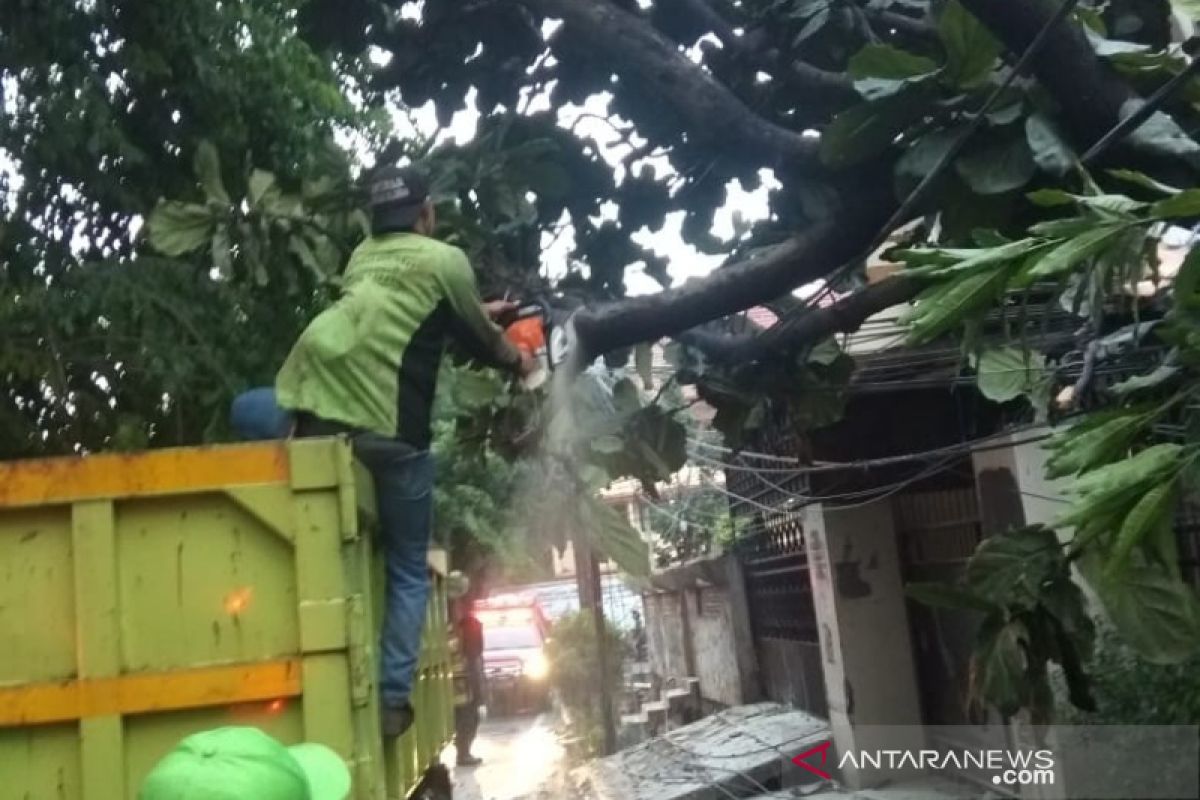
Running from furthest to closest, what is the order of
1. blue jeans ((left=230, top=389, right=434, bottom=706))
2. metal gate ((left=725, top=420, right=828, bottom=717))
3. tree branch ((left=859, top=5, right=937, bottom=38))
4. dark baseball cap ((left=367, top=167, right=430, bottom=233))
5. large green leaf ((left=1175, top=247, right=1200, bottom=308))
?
metal gate ((left=725, top=420, right=828, bottom=717)), tree branch ((left=859, top=5, right=937, bottom=38)), dark baseball cap ((left=367, top=167, right=430, bottom=233)), blue jeans ((left=230, top=389, right=434, bottom=706)), large green leaf ((left=1175, top=247, right=1200, bottom=308))

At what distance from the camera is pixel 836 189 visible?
5.23m

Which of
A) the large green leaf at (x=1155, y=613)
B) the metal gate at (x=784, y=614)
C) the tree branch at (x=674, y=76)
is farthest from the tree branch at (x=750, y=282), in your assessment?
the metal gate at (x=784, y=614)

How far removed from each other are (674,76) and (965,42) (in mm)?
1358

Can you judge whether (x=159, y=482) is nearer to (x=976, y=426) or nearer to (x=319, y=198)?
(x=319, y=198)

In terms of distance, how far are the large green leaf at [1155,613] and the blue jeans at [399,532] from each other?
6.27ft

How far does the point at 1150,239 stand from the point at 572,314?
10.1 ft

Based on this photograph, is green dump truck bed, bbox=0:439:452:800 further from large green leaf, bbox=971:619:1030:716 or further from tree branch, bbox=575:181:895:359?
tree branch, bbox=575:181:895:359

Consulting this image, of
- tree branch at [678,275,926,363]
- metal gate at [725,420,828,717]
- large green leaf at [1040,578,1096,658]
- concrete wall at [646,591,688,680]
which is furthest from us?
concrete wall at [646,591,688,680]

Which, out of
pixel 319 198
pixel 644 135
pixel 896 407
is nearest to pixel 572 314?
pixel 644 135

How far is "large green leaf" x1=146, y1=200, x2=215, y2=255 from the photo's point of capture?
5105 mm

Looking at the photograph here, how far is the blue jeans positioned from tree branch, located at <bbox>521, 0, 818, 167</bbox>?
1.90m

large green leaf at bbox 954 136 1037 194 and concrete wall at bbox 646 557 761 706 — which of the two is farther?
concrete wall at bbox 646 557 761 706

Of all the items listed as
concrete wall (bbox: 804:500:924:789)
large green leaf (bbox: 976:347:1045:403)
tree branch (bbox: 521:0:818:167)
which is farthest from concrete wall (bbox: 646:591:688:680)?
tree branch (bbox: 521:0:818:167)

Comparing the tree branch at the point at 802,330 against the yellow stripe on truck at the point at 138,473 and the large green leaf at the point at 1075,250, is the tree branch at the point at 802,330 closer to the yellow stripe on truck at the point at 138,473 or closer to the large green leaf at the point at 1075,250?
the large green leaf at the point at 1075,250
